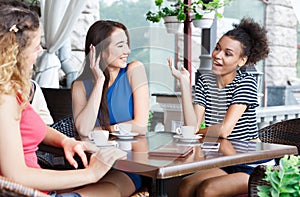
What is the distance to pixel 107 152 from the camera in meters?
1.70

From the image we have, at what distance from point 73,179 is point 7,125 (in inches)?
10.2

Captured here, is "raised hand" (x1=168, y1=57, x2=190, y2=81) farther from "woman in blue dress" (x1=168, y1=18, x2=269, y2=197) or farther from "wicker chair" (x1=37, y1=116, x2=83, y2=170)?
"wicker chair" (x1=37, y1=116, x2=83, y2=170)

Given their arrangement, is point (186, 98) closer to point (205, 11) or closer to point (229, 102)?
point (229, 102)

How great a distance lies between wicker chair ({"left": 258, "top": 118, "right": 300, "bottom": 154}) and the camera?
260 centimetres

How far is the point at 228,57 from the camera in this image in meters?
2.42

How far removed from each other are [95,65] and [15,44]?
80 cm

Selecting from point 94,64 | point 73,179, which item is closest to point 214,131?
point 94,64

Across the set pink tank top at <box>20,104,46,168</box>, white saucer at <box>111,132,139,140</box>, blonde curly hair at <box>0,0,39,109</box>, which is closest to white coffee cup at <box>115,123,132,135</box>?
white saucer at <box>111,132,139,140</box>

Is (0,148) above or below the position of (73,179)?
above

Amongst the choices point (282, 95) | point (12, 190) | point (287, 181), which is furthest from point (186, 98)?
point (282, 95)

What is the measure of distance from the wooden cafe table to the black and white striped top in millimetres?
175

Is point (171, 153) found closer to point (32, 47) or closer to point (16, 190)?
point (32, 47)

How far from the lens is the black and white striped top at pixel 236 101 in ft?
7.77

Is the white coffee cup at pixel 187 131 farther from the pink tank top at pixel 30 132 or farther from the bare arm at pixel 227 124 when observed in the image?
the pink tank top at pixel 30 132
